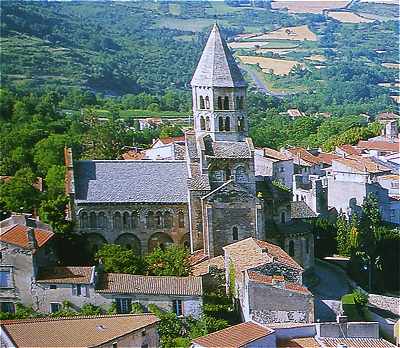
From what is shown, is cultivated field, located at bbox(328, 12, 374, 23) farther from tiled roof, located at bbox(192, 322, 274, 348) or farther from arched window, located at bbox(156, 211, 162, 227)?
tiled roof, located at bbox(192, 322, 274, 348)

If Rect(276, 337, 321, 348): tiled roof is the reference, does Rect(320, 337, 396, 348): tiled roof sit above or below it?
below

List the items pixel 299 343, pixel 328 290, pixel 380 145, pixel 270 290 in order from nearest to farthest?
pixel 299 343 < pixel 270 290 < pixel 328 290 < pixel 380 145

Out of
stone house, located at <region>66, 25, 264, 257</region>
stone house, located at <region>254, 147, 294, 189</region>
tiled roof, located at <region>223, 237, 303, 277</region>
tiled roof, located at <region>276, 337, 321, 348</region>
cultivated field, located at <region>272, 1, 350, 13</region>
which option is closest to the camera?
tiled roof, located at <region>276, 337, 321, 348</region>

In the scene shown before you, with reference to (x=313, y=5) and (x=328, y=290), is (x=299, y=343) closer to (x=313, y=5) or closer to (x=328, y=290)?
(x=328, y=290)

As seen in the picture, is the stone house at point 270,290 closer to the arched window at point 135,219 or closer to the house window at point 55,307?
the arched window at point 135,219

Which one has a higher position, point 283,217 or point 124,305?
point 283,217

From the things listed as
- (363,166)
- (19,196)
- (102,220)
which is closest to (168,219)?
(102,220)

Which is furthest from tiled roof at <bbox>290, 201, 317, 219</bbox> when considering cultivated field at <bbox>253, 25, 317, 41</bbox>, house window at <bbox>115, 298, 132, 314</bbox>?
cultivated field at <bbox>253, 25, 317, 41</bbox>
